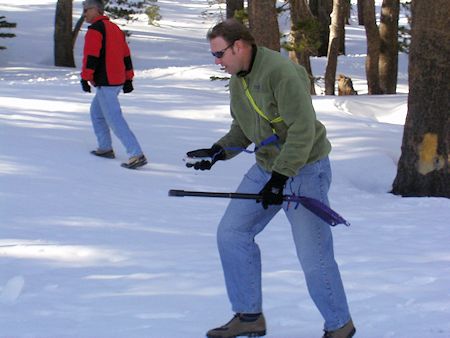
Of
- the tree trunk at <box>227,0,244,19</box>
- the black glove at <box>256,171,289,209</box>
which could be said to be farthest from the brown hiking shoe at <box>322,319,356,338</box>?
the tree trunk at <box>227,0,244,19</box>

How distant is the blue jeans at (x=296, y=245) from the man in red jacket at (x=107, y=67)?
16.3 ft

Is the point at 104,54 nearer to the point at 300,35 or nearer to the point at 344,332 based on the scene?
the point at 344,332

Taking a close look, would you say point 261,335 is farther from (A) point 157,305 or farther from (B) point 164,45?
(B) point 164,45

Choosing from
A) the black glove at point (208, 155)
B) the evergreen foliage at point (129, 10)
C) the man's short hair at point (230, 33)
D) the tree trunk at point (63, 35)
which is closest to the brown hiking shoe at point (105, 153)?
the black glove at point (208, 155)

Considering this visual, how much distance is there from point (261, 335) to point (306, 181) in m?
0.85

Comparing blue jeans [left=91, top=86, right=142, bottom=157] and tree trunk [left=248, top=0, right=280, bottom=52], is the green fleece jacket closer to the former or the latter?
blue jeans [left=91, top=86, right=142, bottom=157]

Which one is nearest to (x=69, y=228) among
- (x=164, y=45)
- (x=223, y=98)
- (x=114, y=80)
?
(x=114, y=80)

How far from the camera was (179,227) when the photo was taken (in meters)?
7.29

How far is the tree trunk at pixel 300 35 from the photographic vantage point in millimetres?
17547

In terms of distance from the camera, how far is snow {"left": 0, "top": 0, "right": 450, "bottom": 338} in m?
4.90

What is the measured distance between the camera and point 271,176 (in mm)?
4078

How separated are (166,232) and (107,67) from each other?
2.62 metres

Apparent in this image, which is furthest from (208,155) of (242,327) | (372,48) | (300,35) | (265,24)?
(372,48)

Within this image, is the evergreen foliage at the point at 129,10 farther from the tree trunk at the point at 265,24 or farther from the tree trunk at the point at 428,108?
the tree trunk at the point at 428,108
